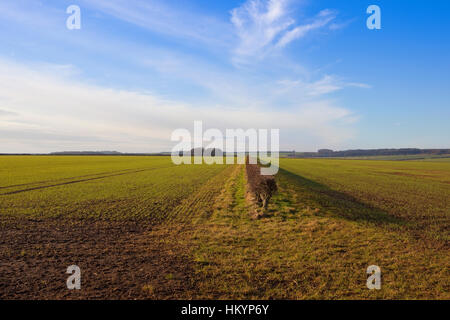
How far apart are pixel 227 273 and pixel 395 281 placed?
507cm

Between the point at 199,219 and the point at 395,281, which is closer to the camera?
the point at 395,281

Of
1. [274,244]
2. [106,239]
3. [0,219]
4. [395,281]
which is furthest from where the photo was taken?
[0,219]

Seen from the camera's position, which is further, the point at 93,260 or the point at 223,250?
the point at 223,250

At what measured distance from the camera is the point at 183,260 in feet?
28.7

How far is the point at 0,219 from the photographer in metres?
13.7

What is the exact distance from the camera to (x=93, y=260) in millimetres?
8734

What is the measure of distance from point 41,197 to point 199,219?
15414mm

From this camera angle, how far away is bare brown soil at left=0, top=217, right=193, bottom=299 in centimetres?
676

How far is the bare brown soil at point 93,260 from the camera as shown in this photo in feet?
22.2
